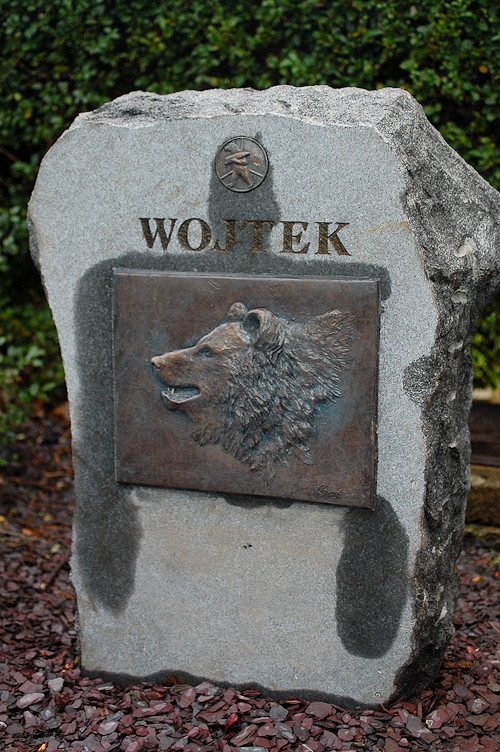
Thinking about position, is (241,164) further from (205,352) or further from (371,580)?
(371,580)

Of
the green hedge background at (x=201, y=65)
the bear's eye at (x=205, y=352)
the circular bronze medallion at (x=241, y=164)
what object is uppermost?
the green hedge background at (x=201, y=65)

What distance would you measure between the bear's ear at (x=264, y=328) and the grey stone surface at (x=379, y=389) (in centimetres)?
14

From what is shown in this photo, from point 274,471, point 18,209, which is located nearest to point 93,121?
point 274,471

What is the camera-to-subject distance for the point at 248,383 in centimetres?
262

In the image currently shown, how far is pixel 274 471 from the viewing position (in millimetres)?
2643

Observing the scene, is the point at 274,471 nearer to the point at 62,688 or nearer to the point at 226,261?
the point at 226,261

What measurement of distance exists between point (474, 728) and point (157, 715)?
3.32ft

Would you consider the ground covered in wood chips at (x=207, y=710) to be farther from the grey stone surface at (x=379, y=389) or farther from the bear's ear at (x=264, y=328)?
the bear's ear at (x=264, y=328)

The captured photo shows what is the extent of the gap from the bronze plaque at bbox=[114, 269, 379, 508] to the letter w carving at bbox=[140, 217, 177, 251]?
0.35 ft

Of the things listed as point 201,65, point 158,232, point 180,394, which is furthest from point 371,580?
point 201,65

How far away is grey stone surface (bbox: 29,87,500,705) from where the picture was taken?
2.46 metres

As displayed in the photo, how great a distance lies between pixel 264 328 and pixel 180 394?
381 mm

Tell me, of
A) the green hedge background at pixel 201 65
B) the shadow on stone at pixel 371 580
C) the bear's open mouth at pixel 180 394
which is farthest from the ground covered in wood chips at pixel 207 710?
the green hedge background at pixel 201 65

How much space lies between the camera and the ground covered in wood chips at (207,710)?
8.56ft
